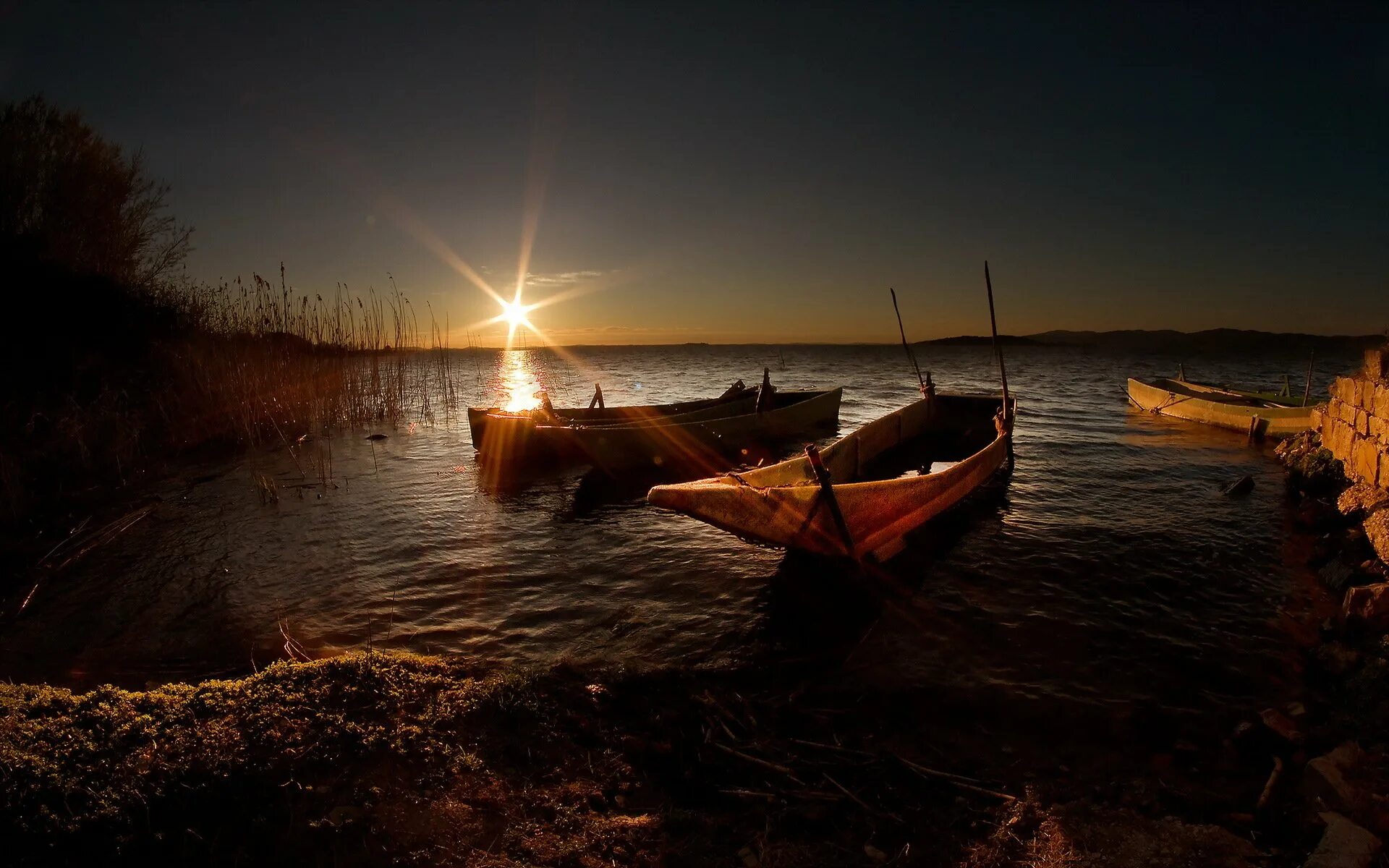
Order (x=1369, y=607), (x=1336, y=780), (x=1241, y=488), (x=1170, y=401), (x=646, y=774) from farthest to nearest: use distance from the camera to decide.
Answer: (x=1170, y=401) → (x=1241, y=488) → (x=1369, y=607) → (x=646, y=774) → (x=1336, y=780)

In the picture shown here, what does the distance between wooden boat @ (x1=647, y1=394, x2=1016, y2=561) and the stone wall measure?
4.22 metres

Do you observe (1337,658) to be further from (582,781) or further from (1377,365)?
(1377,365)

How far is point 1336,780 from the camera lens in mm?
2982

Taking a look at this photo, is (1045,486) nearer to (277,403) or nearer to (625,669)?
(625,669)

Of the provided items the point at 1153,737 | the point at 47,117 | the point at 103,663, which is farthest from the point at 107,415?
the point at 1153,737

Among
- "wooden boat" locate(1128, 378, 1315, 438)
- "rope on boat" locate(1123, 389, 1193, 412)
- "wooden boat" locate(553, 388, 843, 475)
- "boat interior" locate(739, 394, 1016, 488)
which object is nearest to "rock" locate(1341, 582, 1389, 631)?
"boat interior" locate(739, 394, 1016, 488)

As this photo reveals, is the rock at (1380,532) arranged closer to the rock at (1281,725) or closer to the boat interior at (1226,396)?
the rock at (1281,725)

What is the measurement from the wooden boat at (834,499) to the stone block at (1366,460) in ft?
13.8

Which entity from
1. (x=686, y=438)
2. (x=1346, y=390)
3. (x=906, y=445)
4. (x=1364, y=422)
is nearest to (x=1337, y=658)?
(x=1364, y=422)

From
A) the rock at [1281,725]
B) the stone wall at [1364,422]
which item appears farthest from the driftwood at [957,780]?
the stone wall at [1364,422]

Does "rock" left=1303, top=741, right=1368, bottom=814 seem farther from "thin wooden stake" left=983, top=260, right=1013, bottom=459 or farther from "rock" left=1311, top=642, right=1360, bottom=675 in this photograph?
"thin wooden stake" left=983, top=260, right=1013, bottom=459

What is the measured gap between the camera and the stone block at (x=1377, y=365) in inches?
282

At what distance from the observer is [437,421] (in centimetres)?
1894

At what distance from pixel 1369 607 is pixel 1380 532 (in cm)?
225
